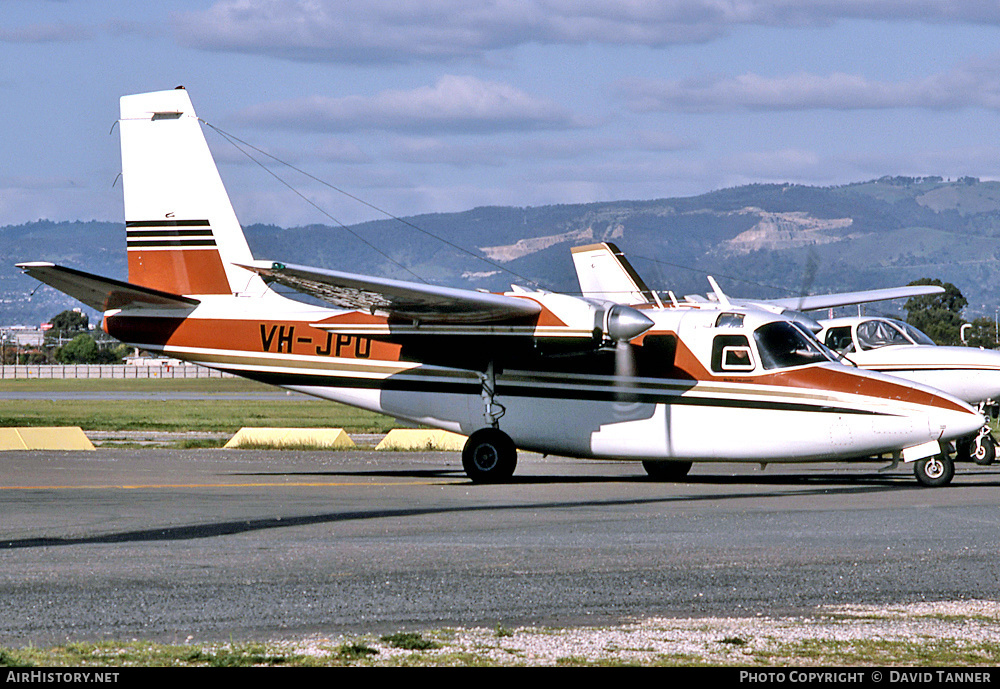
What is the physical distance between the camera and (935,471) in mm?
19016

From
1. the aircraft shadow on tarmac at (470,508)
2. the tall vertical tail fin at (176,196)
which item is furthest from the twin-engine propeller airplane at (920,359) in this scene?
the tall vertical tail fin at (176,196)

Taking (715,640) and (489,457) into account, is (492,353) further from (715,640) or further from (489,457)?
(715,640)

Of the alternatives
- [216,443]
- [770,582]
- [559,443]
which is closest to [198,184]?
[559,443]

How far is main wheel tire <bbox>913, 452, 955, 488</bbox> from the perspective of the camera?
1888 cm

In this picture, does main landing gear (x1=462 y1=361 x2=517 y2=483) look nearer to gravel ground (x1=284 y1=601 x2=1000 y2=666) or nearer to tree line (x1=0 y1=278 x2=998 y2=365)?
gravel ground (x1=284 y1=601 x2=1000 y2=666)

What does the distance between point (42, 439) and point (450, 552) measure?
2162 centimetres

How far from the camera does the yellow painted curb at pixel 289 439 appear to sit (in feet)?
99.8

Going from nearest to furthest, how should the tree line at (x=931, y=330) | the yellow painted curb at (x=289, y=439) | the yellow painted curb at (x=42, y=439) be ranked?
the yellow painted curb at (x=42, y=439) < the yellow painted curb at (x=289, y=439) < the tree line at (x=931, y=330)

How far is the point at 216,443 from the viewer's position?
102ft

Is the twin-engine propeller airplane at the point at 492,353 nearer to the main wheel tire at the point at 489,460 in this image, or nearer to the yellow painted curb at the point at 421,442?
the main wheel tire at the point at 489,460

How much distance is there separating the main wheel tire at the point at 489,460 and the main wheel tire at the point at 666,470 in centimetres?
274

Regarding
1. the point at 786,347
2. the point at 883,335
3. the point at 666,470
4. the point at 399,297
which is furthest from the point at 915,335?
the point at 399,297
